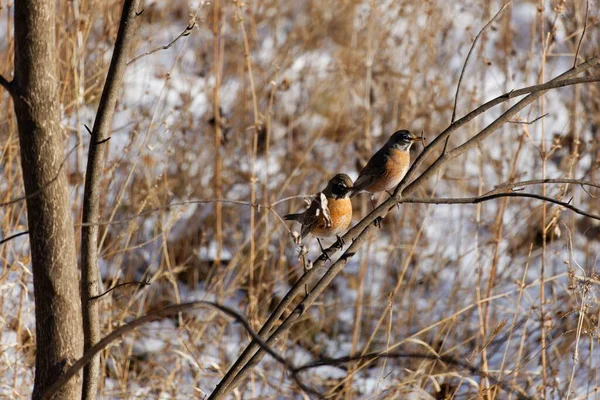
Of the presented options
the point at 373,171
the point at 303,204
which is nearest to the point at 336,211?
the point at 373,171

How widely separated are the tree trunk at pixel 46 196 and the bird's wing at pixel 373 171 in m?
1.39

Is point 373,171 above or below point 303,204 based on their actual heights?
above

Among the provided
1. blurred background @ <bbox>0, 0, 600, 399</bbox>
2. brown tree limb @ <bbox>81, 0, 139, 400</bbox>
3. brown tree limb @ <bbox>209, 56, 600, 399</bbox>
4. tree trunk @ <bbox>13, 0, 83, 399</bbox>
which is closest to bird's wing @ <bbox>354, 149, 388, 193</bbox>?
blurred background @ <bbox>0, 0, 600, 399</bbox>

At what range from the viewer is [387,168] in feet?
9.12

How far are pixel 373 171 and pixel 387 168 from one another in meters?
0.05

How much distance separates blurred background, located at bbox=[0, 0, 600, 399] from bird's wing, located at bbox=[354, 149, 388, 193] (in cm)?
41

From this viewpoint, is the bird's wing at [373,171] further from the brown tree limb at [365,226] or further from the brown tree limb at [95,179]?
the brown tree limb at [95,179]

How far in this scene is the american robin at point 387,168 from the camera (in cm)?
274

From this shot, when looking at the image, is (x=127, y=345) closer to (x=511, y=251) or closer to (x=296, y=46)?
(x=511, y=251)

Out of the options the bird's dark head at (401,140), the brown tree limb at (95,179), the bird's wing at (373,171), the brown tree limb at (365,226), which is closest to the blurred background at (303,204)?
the bird's dark head at (401,140)

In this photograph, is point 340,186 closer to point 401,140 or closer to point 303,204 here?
point 401,140

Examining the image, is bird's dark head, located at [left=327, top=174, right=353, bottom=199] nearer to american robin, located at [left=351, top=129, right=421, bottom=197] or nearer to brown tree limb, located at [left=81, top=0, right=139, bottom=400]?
american robin, located at [left=351, top=129, right=421, bottom=197]

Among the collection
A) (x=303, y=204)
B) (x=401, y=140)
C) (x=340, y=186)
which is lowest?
(x=303, y=204)

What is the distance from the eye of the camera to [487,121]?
6004 mm
